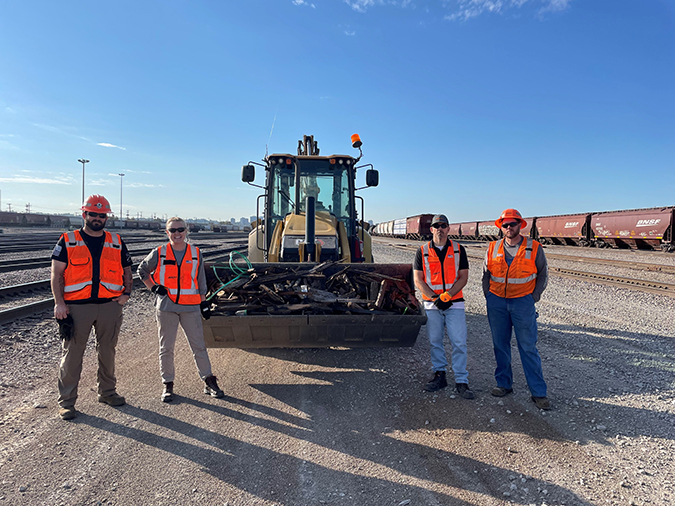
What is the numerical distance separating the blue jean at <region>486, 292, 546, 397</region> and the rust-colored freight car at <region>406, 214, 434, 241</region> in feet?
125

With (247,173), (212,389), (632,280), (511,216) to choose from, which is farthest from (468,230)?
(212,389)

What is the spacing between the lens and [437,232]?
424 centimetres

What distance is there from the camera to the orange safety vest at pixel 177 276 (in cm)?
389

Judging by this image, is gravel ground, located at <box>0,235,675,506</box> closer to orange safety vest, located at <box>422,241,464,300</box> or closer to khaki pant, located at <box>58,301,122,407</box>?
khaki pant, located at <box>58,301,122,407</box>

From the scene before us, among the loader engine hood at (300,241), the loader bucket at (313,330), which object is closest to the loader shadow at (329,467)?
the loader bucket at (313,330)

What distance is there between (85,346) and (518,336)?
4282mm

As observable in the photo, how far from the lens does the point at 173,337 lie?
3.99 meters

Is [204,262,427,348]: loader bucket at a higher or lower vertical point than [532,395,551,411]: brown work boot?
higher

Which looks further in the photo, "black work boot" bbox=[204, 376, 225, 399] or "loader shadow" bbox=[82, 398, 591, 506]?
"black work boot" bbox=[204, 376, 225, 399]

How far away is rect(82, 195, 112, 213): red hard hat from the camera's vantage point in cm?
369

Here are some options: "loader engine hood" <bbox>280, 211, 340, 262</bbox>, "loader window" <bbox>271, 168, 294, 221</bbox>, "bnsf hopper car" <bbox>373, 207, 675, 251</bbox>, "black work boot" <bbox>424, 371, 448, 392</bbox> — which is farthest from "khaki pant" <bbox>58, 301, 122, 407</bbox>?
"bnsf hopper car" <bbox>373, 207, 675, 251</bbox>

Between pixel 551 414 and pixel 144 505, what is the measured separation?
342 cm

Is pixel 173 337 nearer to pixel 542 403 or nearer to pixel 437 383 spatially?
pixel 437 383

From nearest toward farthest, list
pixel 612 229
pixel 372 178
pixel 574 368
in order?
pixel 574 368 < pixel 372 178 < pixel 612 229
